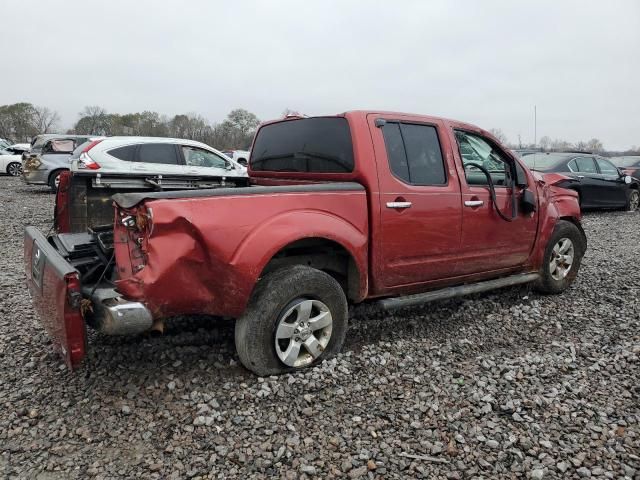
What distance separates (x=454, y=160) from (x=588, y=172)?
9195 mm

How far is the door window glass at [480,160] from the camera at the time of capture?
14.4ft

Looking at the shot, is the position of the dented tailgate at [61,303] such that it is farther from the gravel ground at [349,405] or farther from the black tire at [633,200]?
the black tire at [633,200]

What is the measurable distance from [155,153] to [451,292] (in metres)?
8.18

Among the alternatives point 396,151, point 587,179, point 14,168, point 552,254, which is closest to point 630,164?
point 587,179

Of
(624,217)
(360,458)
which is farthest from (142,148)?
(624,217)

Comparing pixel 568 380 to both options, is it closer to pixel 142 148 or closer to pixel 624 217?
pixel 142 148

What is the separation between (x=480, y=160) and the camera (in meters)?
4.62

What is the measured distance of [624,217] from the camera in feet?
39.2

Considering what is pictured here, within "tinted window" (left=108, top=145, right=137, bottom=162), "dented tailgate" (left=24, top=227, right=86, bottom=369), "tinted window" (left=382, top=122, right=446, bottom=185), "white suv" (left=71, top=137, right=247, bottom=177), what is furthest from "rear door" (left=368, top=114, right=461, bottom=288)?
"tinted window" (left=108, top=145, right=137, bottom=162)

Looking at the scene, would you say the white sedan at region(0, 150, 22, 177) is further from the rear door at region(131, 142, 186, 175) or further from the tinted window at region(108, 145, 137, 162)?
the rear door at region(131, 142, 186, 175)

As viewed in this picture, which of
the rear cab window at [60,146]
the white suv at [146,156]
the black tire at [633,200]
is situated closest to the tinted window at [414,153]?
the white suv at [146,156]

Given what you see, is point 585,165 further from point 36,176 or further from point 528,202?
point 36,176

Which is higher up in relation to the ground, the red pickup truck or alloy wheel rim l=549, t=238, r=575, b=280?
the red pickup truck

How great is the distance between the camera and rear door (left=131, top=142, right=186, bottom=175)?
10.5 metres
